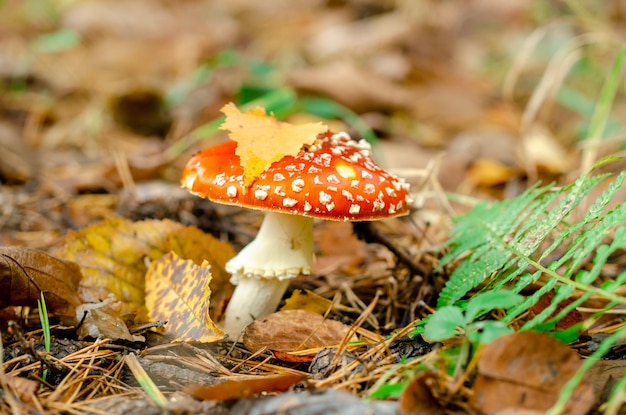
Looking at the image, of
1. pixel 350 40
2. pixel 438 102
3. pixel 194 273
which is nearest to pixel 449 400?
pixel 194 273

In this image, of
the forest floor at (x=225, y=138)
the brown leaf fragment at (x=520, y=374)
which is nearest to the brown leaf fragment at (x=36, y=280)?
the forest floor at (x=225, y=138)

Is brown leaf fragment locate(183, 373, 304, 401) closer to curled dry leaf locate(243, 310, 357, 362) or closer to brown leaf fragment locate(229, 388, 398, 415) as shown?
brown leaf fragment locate(229, 388, 398, 415)

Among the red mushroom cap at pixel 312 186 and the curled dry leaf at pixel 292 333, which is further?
the curled dry leaf at pixel 292 333

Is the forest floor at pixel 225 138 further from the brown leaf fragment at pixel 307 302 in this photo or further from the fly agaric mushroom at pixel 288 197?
the fly agaric mushroom at pixel 288 197

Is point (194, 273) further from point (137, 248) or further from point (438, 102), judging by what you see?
point (438, 102)

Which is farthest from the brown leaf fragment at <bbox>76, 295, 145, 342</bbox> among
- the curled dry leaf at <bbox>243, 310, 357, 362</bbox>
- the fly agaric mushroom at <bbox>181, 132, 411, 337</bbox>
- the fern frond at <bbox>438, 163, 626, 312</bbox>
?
the fern frond at <bbox>438, 163, 626, 312</bbox>

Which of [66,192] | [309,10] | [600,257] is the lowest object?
[66,192]

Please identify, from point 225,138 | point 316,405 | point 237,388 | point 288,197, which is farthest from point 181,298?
point 225,138
